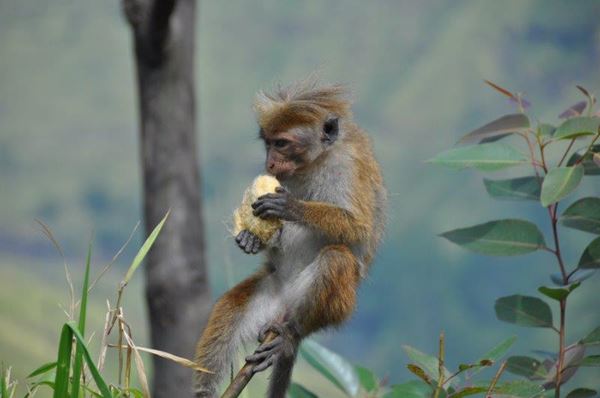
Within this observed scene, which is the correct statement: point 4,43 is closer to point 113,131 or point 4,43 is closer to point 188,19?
point 113,131

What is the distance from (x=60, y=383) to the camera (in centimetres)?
181

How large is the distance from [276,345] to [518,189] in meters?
0.84

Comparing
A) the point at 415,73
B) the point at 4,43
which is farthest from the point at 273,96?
the point at 4,43

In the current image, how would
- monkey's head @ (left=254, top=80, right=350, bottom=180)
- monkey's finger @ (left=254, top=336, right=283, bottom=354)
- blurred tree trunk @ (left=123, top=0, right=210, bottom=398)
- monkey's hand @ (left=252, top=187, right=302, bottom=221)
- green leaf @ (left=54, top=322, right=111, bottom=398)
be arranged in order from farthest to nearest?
blurred tree trunk @ (left=123, top=0, right=210, bottom=398) < monkey's head @ (left=254, top=80, right=350, bottom=180) < monkey's hand @ (left=252, top=187, right=302, bottom=221) < monkey's finger @ (left=254, top=336, right=283, bottom=354) < green leaf @ (left=54, top=322, right=111, bottom=398)

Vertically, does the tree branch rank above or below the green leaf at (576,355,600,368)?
above

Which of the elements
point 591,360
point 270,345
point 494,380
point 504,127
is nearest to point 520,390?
point 494,380

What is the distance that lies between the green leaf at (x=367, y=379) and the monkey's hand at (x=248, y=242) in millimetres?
469

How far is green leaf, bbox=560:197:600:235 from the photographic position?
2328 mm

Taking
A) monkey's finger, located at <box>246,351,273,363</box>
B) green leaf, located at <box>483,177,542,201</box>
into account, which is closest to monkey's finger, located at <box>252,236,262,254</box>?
monkey's finger, located at <box>246,351,273,363</box>

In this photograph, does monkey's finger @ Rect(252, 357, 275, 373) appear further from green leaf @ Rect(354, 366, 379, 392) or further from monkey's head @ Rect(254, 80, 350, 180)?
monkey's head @ Rect(254, 80, 350, 180)

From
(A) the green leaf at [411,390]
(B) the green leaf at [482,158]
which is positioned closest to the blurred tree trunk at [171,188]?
(A) the green leaf at [411,390]

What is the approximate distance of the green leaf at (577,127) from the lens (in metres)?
2.22

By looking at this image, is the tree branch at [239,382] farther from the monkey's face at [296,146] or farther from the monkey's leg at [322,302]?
the monkey's face at [296,146]

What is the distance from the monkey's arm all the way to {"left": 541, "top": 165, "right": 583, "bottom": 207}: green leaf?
2.63 feet
